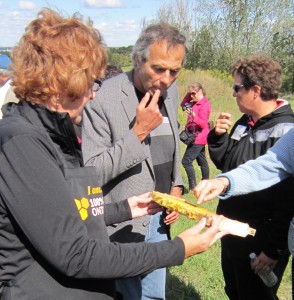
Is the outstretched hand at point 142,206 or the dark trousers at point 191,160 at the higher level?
the outstretched hand at point 142,206

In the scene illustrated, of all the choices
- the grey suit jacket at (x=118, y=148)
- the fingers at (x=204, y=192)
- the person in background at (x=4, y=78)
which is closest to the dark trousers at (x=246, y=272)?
the grey suit jacket at (x=118, y=148)

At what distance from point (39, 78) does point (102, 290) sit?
772 mm

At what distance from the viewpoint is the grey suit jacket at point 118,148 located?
7.59 ft

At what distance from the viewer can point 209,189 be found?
2139 mm

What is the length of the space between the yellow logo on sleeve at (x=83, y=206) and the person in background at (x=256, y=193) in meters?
1.38

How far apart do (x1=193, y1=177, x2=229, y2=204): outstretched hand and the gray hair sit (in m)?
0.84

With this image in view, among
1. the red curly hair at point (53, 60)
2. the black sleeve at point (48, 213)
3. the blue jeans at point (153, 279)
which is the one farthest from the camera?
the blue jeans at point (153, 279)

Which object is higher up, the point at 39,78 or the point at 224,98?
the point at 39,78

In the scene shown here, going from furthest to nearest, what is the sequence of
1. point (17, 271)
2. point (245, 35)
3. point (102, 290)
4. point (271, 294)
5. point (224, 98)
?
point (245, 35) < point (224, 98) < point (271, 294) < point (102, 290) < point (17, 271)

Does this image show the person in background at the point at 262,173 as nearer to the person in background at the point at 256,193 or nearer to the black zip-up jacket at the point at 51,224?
the person in background at the point at 256,193

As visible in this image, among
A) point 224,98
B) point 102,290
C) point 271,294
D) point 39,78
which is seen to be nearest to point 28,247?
point 102,290

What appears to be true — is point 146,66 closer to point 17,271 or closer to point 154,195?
point 154,195

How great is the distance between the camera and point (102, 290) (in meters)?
1.57

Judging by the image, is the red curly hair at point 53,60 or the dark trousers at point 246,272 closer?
the red curly hair at point 53,60
